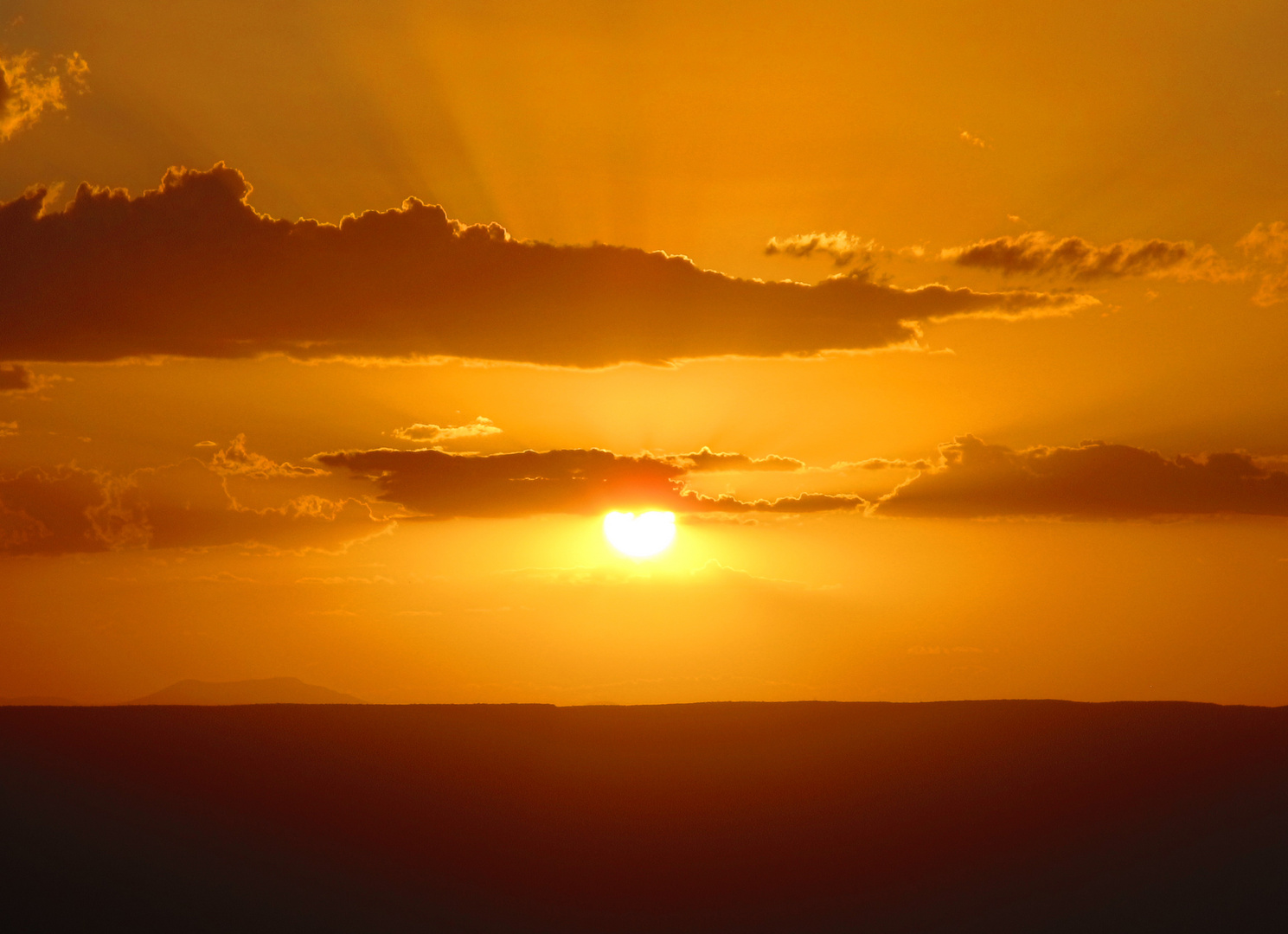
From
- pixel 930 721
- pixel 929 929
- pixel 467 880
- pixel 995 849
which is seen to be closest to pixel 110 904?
pixel 467 880

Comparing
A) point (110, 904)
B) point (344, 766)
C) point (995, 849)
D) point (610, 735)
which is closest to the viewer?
point (110, 904)

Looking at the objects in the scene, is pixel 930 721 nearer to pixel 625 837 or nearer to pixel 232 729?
pixel 625 837

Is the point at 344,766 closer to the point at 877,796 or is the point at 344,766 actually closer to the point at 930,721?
the point at 877,796

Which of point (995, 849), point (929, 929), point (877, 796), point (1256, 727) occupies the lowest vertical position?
point (929, 929)

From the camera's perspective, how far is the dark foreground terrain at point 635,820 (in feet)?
124

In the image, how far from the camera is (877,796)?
149ft

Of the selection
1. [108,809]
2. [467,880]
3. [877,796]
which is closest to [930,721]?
[877,796]

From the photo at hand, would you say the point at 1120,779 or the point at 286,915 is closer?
the point at 286,915

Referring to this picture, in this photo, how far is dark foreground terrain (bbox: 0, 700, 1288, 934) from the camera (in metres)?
37.9

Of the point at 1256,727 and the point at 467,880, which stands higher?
the point at 1256,727

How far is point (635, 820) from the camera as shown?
4347 cm

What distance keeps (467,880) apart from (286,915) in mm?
5223

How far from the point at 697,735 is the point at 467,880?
502 inches

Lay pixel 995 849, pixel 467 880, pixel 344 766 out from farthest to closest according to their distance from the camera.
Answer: pixel 344 766 < pixel 995 849 < pixel 467 880
